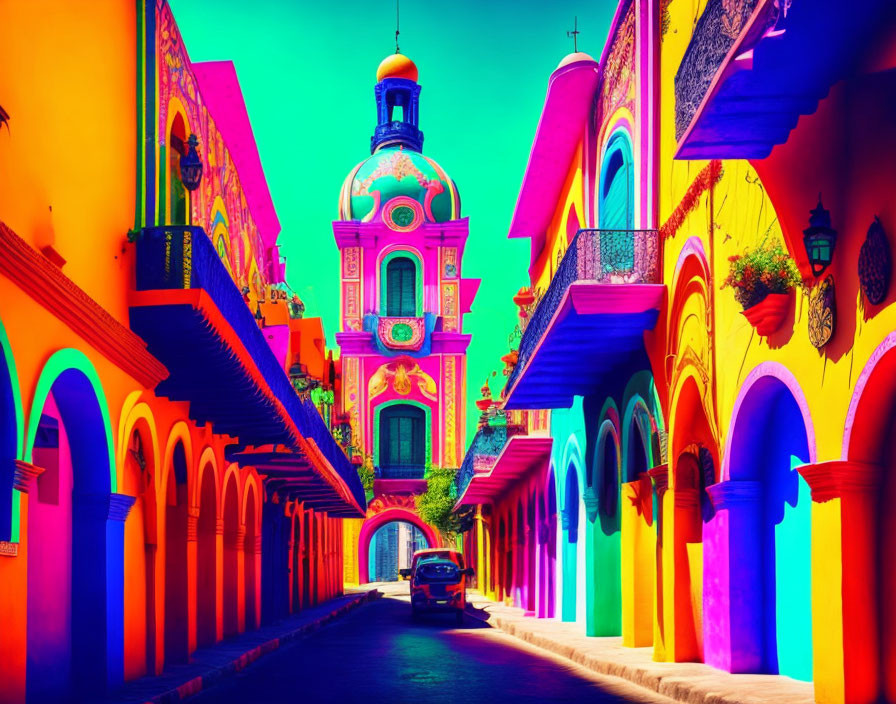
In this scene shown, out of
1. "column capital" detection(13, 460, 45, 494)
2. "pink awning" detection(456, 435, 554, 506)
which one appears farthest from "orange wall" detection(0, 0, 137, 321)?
"pink awning" detection(456, 435, 554, 506)

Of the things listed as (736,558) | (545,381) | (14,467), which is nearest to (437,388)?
(545,381)

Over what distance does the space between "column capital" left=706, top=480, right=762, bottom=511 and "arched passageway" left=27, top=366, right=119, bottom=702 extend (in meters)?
6.28

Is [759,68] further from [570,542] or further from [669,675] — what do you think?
[570,542]

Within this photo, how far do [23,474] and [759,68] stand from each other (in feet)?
20.6

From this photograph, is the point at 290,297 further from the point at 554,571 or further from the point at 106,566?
the point at 106,566

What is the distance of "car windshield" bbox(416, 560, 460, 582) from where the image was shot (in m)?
30.8

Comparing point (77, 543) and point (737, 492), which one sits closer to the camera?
point (77, 543)

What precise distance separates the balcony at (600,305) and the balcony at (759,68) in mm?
5162

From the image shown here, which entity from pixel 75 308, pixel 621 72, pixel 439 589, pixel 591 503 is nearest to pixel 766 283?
pixel 75 308

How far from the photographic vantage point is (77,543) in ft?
41.6

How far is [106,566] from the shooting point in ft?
41.5

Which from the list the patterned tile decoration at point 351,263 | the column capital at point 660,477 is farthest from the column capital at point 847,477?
the patterned tile decoration at point 351,263

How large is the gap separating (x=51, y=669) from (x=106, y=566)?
1128 mm

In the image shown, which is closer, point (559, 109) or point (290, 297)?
point (559, 109)
